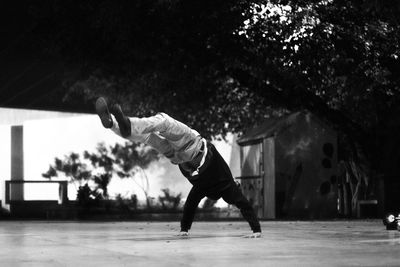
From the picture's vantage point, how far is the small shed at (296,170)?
26906mm

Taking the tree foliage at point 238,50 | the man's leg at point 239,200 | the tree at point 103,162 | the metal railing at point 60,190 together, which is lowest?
the man's leg at point 239,200

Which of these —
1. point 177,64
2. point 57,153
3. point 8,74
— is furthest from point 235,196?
point 57,153

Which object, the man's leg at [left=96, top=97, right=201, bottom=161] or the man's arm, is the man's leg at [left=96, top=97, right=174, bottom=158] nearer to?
the man's leg at [left=96, top=97, right=201, bottom=161]

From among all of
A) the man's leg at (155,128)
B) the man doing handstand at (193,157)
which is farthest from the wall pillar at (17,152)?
the man's leg at (155,128)

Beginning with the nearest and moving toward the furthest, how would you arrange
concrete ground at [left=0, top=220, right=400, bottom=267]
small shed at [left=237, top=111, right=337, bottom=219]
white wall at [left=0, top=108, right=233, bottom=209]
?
concrete ground at [left=0, top=220, right=400, bottom=267] < small shed at [left=237, top=111, right=337, bottom=219] < white wall at [left=0, top=108, right=233, bottom=209]

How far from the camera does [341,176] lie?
29281 mm

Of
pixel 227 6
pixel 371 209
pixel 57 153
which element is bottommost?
pixel 371 209

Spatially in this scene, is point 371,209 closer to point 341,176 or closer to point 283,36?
point 341,176

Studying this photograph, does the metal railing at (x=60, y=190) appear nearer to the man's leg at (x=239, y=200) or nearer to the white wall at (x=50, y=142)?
the white wall at (x=50, y=142)

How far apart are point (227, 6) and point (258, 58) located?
180cm

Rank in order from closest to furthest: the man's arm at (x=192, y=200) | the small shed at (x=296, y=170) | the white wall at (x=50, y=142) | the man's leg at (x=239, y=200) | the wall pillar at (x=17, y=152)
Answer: the man's leg at (x=239, y=200)
the man's arm at (x=192, y=200)
the small shed at (x=296, y=170)
the white wall at (x=50, y=142)
the wall pillar at (x=17, y=152)

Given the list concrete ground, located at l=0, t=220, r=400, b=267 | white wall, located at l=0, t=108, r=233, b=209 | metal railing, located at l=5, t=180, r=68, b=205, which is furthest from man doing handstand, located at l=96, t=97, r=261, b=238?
white wall, located at l=0, t=108, r=233, b=209

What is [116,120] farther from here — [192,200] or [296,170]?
[296,170]

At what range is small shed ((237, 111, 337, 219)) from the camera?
26.9 m
